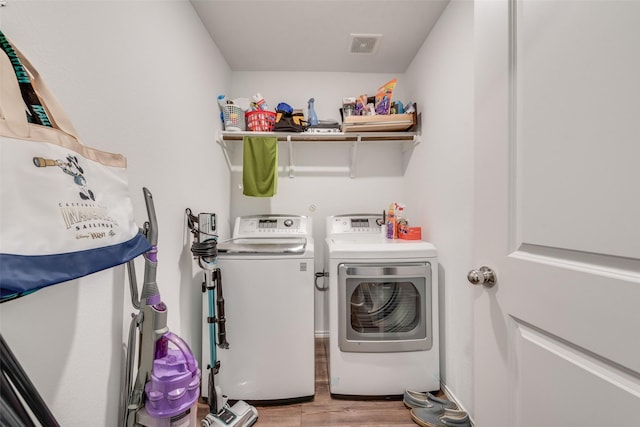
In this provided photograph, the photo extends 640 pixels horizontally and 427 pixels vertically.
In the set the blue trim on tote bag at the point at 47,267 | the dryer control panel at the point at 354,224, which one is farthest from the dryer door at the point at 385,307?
the blue trim on tote bag at the point at 47,267

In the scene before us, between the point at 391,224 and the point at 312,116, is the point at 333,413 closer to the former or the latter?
the point at 391,224

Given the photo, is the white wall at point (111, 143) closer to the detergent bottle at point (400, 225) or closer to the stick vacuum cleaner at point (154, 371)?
the stick vacuum cleaner at point (154, 371)

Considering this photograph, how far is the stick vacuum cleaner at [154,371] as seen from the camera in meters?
0.89

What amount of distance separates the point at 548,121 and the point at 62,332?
4.86 feet

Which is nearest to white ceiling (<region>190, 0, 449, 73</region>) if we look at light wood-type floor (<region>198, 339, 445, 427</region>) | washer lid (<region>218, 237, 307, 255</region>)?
washer lid (<region>218, 237, 307, 255</region>)

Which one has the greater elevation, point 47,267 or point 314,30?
point 314,30

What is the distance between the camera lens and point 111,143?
96 cm

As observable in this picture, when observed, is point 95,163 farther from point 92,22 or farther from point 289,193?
point 289,193

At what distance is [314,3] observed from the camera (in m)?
1.57

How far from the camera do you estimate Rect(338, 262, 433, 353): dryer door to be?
155cm

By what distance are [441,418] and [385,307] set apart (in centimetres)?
62

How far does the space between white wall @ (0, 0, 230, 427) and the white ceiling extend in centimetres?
31

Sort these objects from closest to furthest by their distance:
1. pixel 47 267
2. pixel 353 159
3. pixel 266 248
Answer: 1. pixel 47 267
2. pixel 266 248
3. pixel 353 159

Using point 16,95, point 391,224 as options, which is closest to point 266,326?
point 391,224
